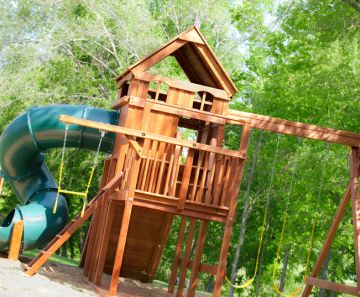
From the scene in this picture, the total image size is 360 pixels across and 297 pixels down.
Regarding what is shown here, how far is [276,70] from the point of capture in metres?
28.8

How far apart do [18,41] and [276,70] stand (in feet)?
34.9

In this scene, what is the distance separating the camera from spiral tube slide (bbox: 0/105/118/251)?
502 inches

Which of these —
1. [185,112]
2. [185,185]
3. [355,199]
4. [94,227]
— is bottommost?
[94,227]

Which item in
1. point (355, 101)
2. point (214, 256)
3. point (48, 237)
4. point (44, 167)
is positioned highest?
point (355, 101)

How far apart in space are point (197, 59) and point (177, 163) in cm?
244

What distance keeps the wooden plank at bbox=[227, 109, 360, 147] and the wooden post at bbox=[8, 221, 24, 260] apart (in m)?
4.16

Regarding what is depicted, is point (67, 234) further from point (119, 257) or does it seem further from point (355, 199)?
point (355, 199)

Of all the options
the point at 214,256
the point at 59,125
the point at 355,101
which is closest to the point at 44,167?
the point at 59,125

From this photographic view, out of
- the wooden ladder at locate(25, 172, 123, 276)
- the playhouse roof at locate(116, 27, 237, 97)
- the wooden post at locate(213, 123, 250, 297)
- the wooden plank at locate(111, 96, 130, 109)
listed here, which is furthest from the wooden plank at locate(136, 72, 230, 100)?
the wooden ladder at locate(25, 172, 123, 276)

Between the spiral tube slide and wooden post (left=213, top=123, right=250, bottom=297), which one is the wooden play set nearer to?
wooden post (left=213, top=123, right=250, bottom=297)

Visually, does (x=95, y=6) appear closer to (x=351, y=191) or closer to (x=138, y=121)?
(x=138, y=121)

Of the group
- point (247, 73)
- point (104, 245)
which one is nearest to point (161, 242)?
point (104, 245)

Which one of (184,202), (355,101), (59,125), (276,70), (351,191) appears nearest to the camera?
(184,202)

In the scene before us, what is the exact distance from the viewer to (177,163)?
10867mm
